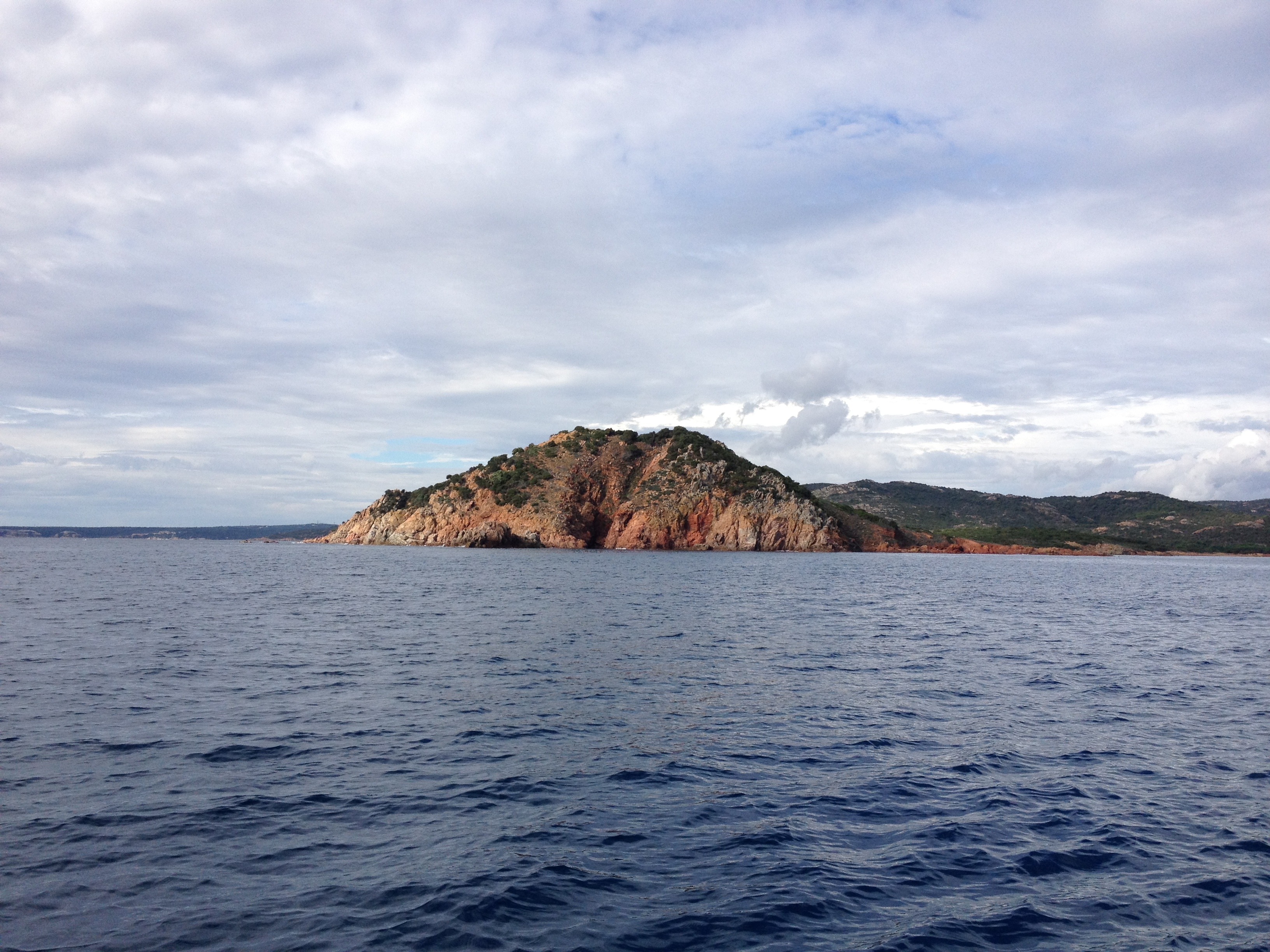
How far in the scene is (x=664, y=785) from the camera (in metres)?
15.1

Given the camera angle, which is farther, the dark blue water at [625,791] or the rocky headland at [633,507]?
the rocky headland at [633,507]

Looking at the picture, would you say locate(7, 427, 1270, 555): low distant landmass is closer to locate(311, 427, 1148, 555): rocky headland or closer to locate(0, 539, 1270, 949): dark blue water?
locate(311, 427, 1148, 555): rocky headland

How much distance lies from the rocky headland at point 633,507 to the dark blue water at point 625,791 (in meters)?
115

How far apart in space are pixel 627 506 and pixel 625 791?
142 metres

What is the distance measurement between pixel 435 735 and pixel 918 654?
2101 centimetres

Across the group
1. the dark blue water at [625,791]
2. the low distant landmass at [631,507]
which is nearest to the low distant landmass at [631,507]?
the low distant landmass at [631,507]

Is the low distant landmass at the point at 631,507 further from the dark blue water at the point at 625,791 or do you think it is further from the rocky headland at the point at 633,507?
the dark blue water at the point at 625,791

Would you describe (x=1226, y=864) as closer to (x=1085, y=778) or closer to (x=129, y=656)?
(x=1085, y=778)

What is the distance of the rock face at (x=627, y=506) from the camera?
151125mm

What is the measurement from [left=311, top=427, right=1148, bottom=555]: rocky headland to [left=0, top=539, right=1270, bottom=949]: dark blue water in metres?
115

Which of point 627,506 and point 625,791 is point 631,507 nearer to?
point 627,506

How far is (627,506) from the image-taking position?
156750mm

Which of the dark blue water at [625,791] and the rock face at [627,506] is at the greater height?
the rock face at [627,506]

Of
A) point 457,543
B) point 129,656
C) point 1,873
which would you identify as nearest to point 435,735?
point 1,873
